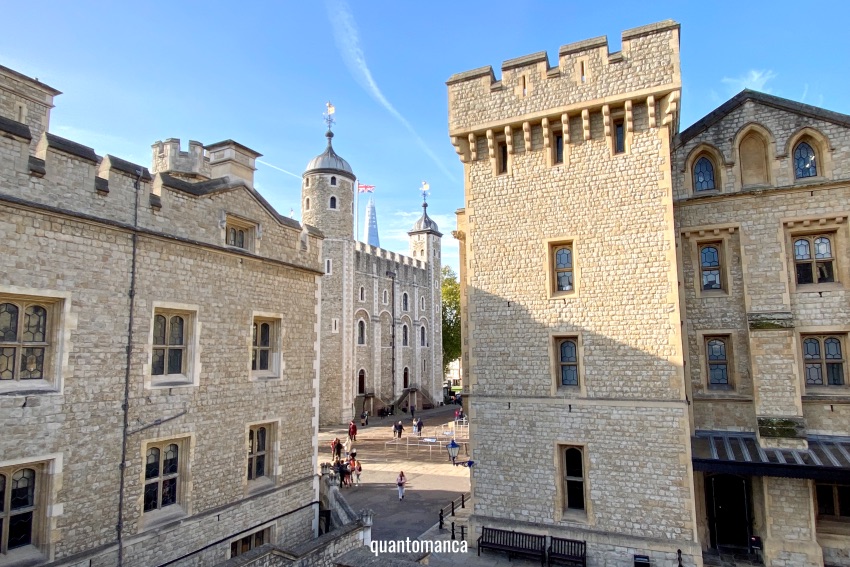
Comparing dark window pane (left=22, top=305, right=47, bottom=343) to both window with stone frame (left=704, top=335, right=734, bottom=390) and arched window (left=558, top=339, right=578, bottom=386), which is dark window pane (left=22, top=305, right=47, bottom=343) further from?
window with stone frame (left=704, top=335, right=734, bottom=390)

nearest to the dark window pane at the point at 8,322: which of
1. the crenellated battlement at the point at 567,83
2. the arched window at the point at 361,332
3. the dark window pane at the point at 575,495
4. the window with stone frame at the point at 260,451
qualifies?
the window with stone frame at the point at 260,451

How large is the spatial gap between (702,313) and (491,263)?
555 centimetres

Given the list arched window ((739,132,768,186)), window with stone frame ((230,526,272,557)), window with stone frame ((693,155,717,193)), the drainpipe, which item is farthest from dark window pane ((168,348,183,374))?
arched window ((739,132,768,186))

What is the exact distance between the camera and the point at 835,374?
12.2 m

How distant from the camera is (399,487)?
1717cm

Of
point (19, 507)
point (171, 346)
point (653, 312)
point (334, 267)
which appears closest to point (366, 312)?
point (334, 267)

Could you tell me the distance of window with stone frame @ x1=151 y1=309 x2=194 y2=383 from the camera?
9.79 metres

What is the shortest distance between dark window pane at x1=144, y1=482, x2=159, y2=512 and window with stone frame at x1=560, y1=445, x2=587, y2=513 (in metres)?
8.65

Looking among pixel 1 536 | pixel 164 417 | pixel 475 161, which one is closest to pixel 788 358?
pixel 475 161

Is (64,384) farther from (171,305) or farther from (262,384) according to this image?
(262,384)

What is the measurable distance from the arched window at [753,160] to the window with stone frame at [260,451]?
13374mm

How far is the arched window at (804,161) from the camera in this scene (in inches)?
492

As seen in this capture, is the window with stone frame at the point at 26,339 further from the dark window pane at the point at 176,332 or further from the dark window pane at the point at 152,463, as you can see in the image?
the dark window pane at the point at 152,463

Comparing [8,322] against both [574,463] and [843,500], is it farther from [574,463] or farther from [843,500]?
[843,500]
